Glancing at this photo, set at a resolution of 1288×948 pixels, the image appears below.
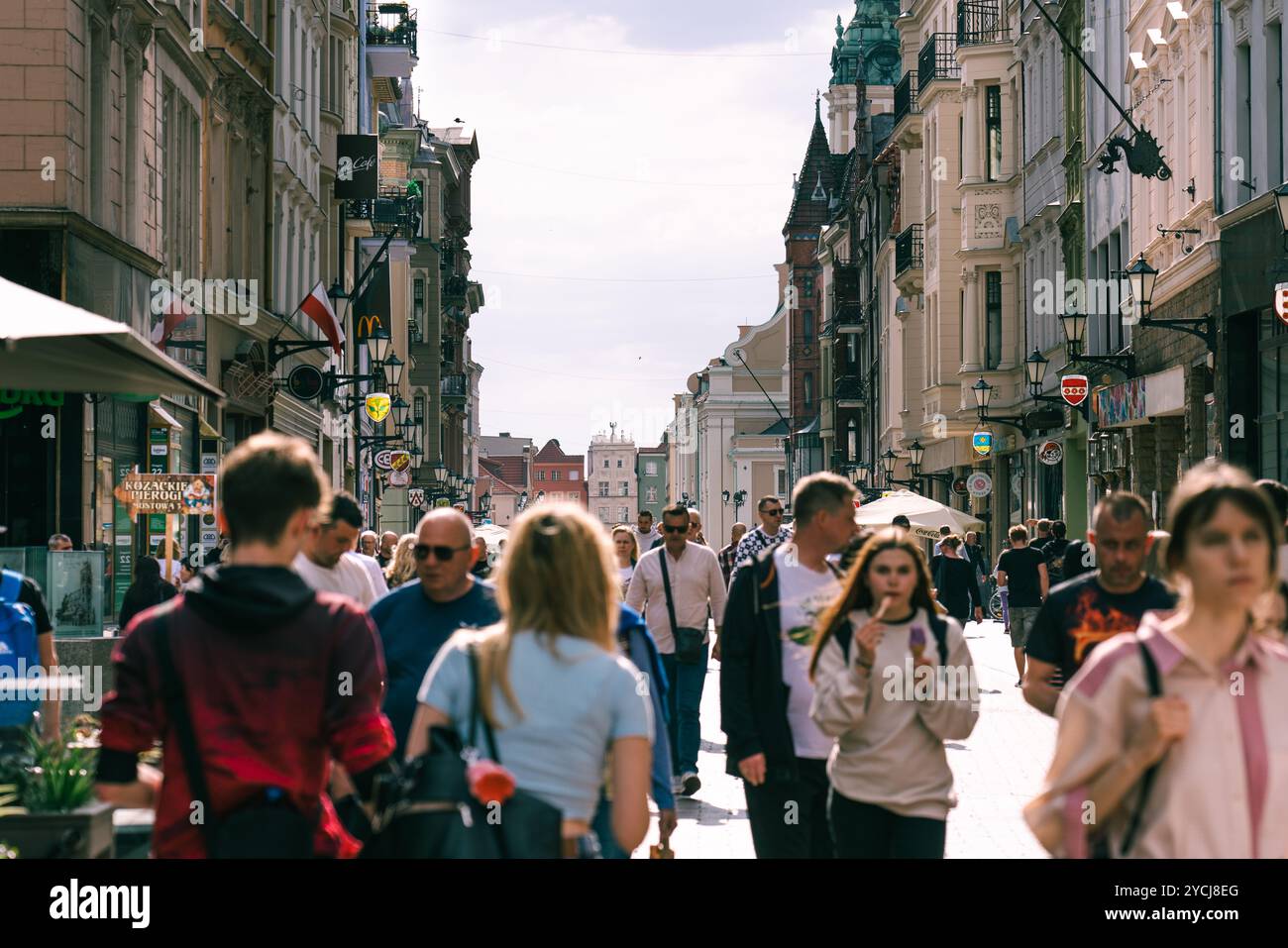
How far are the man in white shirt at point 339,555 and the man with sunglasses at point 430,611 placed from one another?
1997 millimetres

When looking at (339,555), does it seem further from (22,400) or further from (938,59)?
(938,59)

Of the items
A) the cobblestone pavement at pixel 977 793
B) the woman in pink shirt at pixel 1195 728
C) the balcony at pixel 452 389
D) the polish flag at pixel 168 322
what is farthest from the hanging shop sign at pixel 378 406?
the balcony at pixel 452 389

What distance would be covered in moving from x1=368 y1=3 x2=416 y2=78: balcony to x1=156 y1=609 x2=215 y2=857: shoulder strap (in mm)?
54904

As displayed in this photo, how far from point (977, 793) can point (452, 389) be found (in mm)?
74427

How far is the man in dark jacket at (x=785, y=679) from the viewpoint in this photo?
7.57m

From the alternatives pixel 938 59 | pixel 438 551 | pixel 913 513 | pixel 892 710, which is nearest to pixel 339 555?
pixel 438 551

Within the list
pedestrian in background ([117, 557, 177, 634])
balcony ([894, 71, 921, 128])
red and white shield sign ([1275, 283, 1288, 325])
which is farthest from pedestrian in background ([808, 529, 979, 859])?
balcony ([894, 71, 921, 128])

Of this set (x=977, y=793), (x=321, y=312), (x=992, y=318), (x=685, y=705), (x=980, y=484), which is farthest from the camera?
(x=992, y=318)

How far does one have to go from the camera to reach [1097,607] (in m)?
7.48

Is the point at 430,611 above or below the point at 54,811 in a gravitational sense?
above

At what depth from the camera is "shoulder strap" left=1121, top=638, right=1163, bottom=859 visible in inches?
162

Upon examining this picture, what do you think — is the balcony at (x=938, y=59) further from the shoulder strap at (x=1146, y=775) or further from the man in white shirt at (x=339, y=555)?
the shoulder strap at (x=1146, y=775)

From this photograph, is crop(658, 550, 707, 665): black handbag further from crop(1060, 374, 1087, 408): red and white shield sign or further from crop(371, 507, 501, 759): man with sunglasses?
crop(1060, 374, 1087, 408): red and white shield sign
